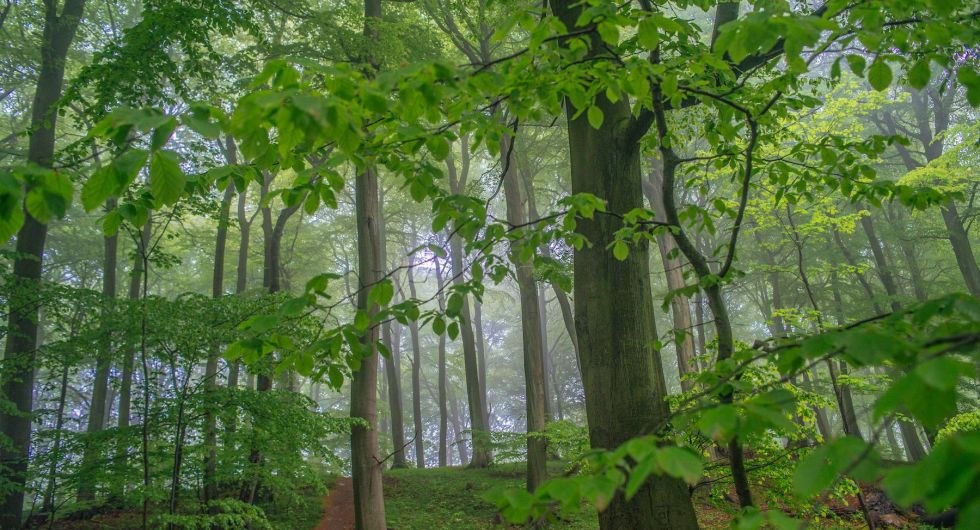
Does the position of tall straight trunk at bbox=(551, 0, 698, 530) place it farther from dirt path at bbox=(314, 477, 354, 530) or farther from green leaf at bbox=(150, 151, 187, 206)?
dirt path at bbox=(314, 477, 354, 530)

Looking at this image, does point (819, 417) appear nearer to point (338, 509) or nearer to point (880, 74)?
point (880, 74)

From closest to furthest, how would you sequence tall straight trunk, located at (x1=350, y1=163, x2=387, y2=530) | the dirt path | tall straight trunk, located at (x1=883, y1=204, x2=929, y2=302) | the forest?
the forest < tall straight trunk, located at (x1=350, y1=163, x2=387, y2=530) < the dirt path < tall straight trunk, located at (x1=883, y1=204, x2=929, y2=302)

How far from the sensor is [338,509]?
31.8ft

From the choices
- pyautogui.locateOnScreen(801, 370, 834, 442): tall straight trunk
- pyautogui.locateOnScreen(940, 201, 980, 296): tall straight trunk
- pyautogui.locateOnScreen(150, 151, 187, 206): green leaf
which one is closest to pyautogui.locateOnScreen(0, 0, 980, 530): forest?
pyautogui.locateOnScreen(150, 151, 187, 206): green leaf

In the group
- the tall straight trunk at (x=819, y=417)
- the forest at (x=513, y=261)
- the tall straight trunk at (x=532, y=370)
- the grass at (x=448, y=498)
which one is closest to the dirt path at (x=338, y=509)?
the forest at (x=513, y=261)

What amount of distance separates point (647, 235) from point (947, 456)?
166cm

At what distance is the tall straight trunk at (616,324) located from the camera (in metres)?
2.10

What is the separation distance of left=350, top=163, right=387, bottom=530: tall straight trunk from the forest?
0.04m

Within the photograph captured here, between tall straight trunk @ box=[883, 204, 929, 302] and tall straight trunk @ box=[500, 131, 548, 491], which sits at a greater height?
tall straight trunk @ box=[883, 204, 929, 302]

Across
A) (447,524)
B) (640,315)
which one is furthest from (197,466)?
(640,315)

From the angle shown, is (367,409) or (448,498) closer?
(367,409)

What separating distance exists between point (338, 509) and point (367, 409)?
4.44m

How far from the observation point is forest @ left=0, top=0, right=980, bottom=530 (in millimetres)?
1128

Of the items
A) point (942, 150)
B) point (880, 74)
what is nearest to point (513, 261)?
point (880, 74)
